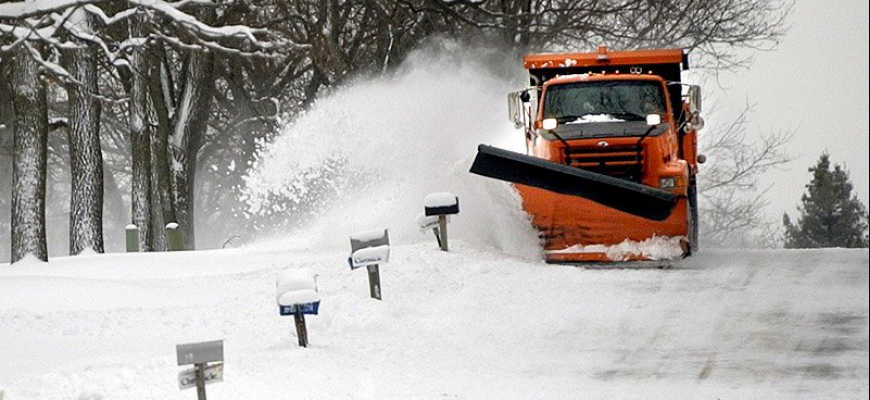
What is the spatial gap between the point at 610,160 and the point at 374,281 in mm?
4634

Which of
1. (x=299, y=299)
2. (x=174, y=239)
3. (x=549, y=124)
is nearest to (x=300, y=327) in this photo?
(x=299, y=299)

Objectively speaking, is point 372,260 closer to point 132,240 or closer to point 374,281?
point 374,281

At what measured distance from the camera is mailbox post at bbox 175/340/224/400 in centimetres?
907

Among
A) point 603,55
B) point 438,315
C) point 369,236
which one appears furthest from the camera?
point 603,55

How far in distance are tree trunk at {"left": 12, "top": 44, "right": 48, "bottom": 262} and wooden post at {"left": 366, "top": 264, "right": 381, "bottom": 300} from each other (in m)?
10.7

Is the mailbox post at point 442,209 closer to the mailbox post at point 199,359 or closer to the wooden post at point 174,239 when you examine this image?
the wooden post at point 174,239

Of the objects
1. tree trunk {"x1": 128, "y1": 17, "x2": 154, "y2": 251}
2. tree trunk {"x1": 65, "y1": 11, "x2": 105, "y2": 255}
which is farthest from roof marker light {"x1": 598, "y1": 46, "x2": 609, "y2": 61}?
tree trunk {"x1": 65, "y1": 11, "x2": 105, "y2": 255}

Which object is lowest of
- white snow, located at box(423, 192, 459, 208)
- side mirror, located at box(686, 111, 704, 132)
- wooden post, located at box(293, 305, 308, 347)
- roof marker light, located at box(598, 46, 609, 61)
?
wooden post, located at box(293, 305, 308, 347)

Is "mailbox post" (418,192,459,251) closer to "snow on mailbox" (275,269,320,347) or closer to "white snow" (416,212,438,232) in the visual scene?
"white snow" (416,212,438,232)

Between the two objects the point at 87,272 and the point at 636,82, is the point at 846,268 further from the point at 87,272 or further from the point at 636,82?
the point at 87,272

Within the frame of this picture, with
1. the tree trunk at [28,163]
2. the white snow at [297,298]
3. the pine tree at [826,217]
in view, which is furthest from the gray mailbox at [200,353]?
the pine tree at [826,217]

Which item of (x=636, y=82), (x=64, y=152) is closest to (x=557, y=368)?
(x=636, y=82)

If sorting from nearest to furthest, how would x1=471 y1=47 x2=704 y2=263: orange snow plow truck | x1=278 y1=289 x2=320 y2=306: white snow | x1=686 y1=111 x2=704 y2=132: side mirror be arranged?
x1=278 y1=289 x2=320 y2=306: white snow, x1=471 y1=47 x2=704 y2=263: orange snow plow truck, x1=686 y1=111 x2=704 y2=132: side mirror

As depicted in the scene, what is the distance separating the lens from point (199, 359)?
29.8ft
